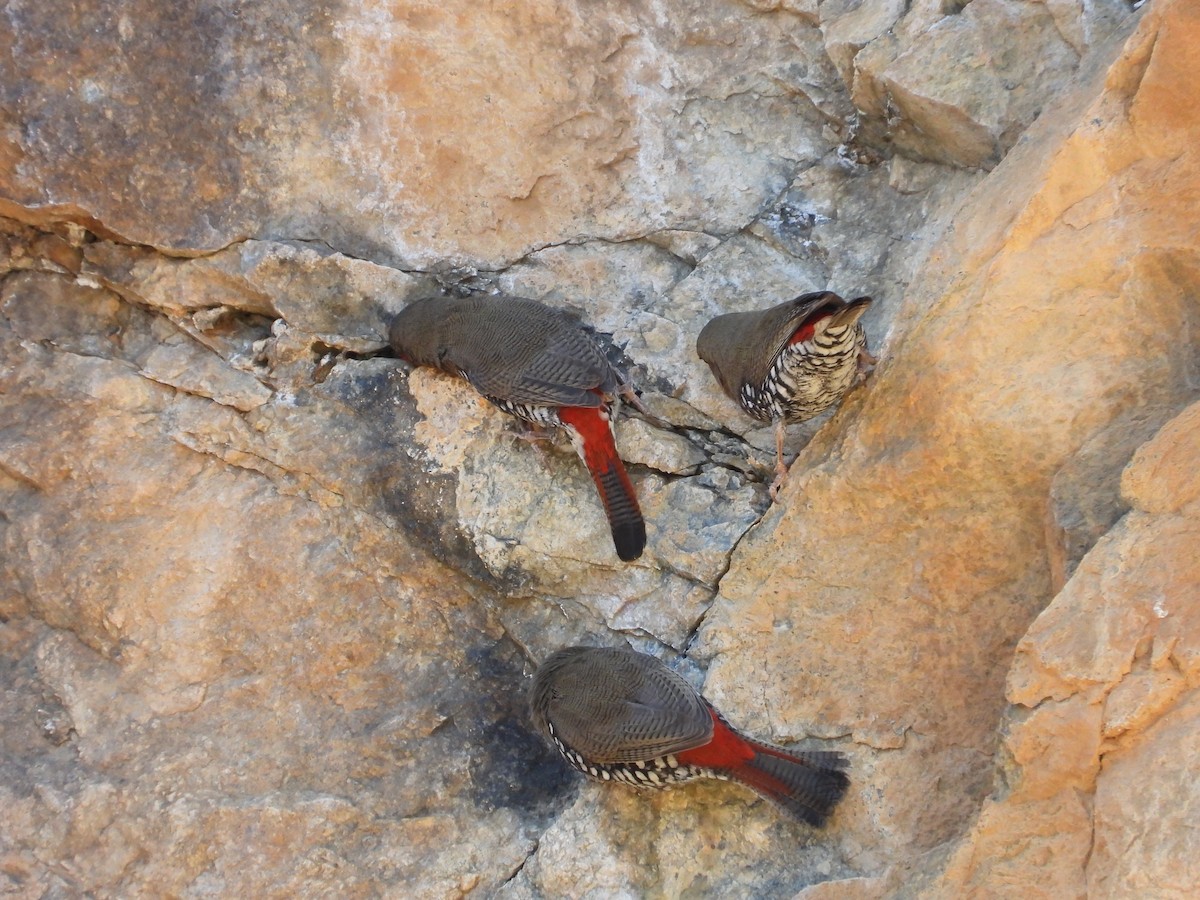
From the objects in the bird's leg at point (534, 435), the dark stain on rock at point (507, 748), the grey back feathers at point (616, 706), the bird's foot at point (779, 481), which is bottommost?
the dark stain on rock at point (507, 748)

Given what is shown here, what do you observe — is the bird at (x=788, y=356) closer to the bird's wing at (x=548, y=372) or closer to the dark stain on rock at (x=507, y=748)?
the bird's wing at (x=548, y=372)

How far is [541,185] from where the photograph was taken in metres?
5.26

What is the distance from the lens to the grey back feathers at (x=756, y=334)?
394 cm

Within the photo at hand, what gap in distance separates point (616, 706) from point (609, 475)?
0.94m

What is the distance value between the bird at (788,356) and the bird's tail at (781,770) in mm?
999

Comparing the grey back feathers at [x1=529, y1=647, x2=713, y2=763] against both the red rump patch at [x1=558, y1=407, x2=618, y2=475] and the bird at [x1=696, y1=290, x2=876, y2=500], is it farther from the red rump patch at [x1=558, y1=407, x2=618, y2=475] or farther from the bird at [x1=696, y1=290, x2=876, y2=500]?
the bird at [x1=696, y1=290, x2=876, y2=500]

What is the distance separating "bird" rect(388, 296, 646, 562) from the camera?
4594 mm

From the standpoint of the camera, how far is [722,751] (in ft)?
13.1

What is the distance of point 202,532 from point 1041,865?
11.4ft

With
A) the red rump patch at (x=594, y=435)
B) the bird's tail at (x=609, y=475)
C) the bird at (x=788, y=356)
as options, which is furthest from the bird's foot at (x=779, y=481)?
the red rump patch at (x=594, y=435)

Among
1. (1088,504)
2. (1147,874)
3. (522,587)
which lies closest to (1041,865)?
(1147,874)

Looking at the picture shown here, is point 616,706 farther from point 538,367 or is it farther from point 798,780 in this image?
point 538,367

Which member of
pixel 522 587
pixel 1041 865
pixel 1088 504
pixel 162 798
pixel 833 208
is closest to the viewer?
pixel 1041 865

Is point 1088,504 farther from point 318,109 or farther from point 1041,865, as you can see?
point 318,109
